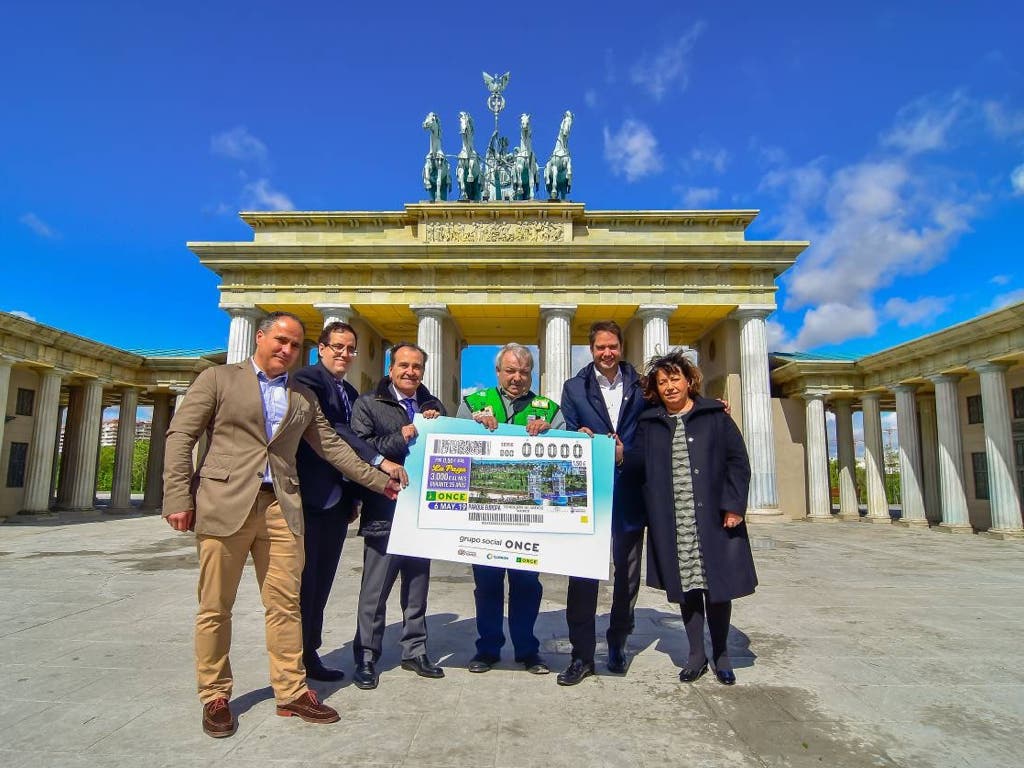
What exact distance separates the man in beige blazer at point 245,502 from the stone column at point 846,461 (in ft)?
86.4

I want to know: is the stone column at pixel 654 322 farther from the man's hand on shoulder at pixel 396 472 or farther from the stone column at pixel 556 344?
the man's hand on shoulder at pixel 396 472

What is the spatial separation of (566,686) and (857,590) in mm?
5789

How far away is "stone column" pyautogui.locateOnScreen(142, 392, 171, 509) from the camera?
26.1 m

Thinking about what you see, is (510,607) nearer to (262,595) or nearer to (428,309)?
(262,595)

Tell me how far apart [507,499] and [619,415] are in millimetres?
1147

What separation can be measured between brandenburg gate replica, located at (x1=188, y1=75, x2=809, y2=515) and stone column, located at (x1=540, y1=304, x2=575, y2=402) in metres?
0.04

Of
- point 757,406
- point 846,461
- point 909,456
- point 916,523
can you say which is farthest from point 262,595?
point 846,461

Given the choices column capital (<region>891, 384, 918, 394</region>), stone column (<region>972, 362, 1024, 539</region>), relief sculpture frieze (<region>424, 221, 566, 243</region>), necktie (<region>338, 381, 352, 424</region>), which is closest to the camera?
necktie (<region>338, 381, 352, 424</region>)

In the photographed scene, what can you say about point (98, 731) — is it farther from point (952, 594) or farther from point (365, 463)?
point (952, 594)

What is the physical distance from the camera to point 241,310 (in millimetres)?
23422

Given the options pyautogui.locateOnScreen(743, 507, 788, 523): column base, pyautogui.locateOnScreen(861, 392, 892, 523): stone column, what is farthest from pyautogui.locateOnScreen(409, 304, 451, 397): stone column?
pyautogui.locateOnScreen(861, 392, 892, 523): stone column

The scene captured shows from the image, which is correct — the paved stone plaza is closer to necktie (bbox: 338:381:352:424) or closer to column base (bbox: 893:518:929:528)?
necktie (bbox: 338:381:352:424)

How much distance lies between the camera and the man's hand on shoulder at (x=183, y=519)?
3.18 meters

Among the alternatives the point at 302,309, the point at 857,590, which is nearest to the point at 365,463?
the point at 857,590
